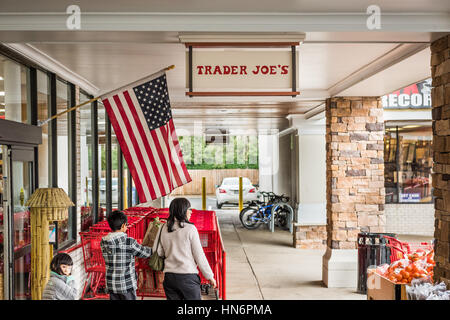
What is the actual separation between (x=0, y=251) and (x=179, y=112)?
26.0 feet

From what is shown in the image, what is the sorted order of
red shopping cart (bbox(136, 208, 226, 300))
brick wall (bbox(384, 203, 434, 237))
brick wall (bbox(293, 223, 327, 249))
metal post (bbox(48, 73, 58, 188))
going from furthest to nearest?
brick wall (bbox(384, 203, 434, 237)) → brick wall (bbox(293, 223, 327, 249)) → red shopping cart (bbox(136, 208, 226, 300)) → metal post (bbox(48, 73, 58, 188))

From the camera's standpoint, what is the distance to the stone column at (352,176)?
8.29 metres

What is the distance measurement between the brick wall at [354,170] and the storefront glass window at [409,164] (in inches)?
245

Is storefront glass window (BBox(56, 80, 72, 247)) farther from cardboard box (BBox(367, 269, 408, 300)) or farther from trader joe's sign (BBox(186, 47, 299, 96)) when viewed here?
cardboard box (BBox(367, 269, 408, 300))

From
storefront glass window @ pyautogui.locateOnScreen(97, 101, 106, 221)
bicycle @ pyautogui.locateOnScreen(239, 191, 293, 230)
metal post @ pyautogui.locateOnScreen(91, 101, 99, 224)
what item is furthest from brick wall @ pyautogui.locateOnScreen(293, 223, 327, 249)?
metal post @ pyautogui.locateOnScreen(91, 101, 99, 224)

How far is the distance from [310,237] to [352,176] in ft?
13.7

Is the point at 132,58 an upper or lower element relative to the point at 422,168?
upper

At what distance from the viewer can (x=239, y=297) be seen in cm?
769

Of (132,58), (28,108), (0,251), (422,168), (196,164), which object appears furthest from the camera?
(196,164)

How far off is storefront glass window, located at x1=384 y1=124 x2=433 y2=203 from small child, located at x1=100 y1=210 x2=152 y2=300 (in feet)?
35.6

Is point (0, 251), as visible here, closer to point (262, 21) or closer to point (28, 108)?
point (28, 108)

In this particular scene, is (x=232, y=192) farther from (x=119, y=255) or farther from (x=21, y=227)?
(x=119, y=255)

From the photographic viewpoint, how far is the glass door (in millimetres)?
5297
